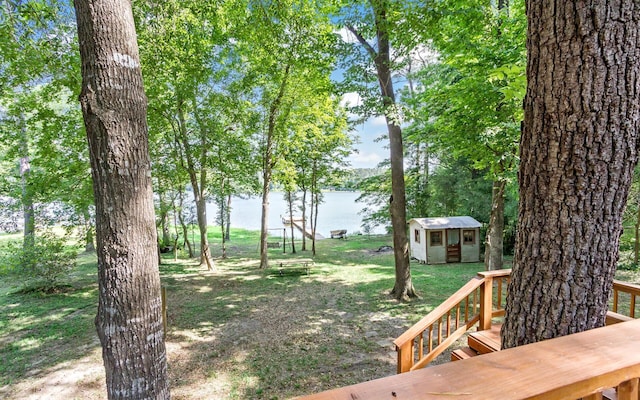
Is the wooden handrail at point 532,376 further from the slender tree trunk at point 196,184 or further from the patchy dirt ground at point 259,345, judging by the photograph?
the slender tree trunk at point 196,184

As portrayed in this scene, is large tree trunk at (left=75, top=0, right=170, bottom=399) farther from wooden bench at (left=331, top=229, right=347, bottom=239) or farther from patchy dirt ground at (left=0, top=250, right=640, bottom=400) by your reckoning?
wooden bench at (left=331, top=229, right=347, bottom=239)

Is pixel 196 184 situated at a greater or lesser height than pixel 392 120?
lesser

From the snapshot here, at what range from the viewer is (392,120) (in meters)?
6.24

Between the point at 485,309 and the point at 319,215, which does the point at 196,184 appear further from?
the point at 319,215

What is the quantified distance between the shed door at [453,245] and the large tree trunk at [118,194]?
12.1 meters

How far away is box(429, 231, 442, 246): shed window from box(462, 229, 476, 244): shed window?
97cm

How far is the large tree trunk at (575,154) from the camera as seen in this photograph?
1411 millimetres

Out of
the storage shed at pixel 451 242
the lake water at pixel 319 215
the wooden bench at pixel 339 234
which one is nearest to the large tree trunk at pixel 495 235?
the storage shed at pixel 451 242

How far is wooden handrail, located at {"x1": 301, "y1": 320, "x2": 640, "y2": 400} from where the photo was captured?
0.70 metres

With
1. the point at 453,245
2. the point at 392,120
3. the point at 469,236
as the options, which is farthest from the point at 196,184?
the point at 469,236

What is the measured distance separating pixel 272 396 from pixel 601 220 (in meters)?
3.59

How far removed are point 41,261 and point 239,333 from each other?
19.9 feet

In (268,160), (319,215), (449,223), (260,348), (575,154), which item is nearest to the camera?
(575,154)

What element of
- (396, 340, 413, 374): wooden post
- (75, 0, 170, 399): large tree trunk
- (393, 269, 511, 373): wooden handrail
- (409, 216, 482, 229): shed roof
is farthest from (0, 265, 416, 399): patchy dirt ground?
(409, 216, 482, 229): shed roof
